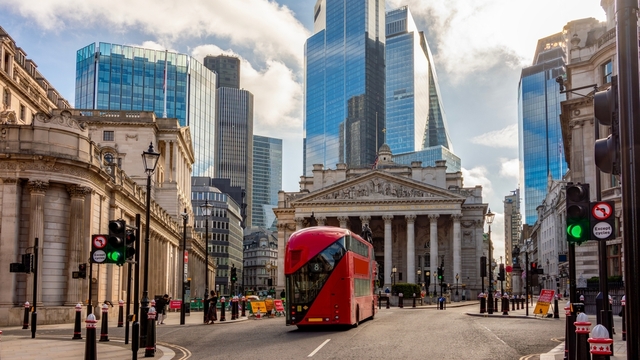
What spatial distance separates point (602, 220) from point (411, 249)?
9300 centimetres

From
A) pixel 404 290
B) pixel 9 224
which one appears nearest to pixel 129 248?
pixel 9 224

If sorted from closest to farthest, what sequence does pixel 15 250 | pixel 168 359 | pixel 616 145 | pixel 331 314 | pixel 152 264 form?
pixel 616 145 → pixel 168 359 → pixel 331 314 → pixel 15 250 → pixel 152 264

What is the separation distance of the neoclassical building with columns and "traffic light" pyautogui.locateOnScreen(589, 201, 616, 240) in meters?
86.4

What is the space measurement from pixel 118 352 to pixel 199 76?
→ 601 ft

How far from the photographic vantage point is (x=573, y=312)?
15.9m

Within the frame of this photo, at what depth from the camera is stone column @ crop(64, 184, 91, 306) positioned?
38844 millimetres

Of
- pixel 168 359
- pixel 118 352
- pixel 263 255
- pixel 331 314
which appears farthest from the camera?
pixel 263 255

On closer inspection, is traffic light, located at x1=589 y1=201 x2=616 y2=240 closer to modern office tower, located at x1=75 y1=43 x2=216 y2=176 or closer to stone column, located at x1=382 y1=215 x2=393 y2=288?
stone column, located at x1=382 y1=215 x2=393 y2=288

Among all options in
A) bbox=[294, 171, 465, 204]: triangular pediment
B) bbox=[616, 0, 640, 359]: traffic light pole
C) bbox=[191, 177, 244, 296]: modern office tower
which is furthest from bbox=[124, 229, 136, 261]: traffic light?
bbox=[191, 177, 244, 296]: modern office tower

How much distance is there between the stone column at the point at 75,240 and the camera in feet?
127

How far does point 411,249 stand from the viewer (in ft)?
344

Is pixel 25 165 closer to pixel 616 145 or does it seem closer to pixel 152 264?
pixel 152 264

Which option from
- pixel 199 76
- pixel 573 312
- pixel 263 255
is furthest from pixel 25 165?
pixel 199 76

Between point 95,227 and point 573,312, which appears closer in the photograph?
point 573,312
